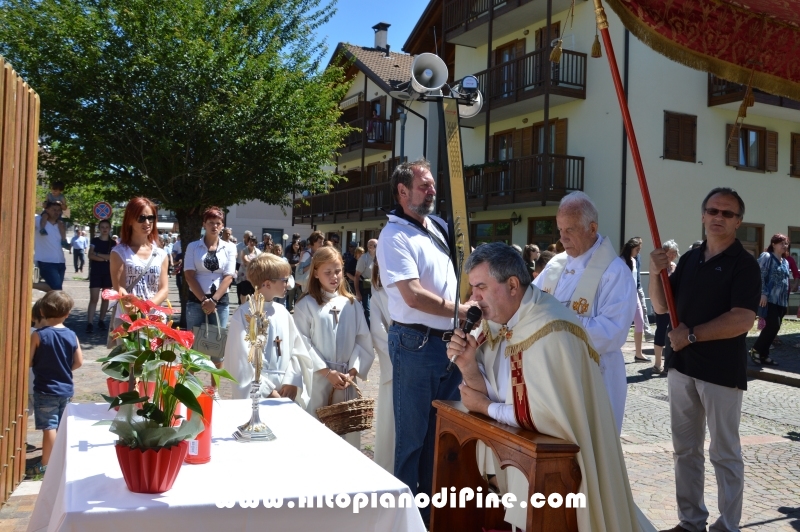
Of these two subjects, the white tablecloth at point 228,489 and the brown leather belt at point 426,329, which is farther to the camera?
the brown leather belt at point 426,329

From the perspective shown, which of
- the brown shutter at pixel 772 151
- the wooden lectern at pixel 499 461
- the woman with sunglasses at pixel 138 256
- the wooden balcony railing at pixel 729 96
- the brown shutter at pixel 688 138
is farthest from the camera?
the brown shutter at pixel 772 151

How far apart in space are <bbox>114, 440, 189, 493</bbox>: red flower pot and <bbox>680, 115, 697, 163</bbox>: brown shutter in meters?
21.0

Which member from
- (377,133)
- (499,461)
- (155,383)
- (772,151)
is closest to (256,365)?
(155,383)

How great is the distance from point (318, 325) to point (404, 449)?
1.19 meters

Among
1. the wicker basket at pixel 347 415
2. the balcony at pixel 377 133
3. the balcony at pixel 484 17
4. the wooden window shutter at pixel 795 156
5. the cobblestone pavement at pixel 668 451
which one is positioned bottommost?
the cobblestone pavement at pixel 668 451

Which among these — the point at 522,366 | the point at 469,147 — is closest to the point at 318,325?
the point at 522,366

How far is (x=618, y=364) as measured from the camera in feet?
13.6

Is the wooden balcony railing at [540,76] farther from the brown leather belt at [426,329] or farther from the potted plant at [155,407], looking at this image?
the potted plant at [155,407]

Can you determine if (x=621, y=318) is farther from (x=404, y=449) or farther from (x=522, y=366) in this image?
(x=404, y=449)

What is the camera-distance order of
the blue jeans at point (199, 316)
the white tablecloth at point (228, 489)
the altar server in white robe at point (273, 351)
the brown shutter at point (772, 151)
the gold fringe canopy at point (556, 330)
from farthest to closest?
the brown shutter at point (772, 151) → the blue jeans at point (199, 316) → the altar server in white robe at point (273, 351) → the gold fringe canopy at point (556, 330) → the white tablecloth at point (228, 489)

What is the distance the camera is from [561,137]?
21641 millimetres

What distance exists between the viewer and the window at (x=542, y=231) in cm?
2117

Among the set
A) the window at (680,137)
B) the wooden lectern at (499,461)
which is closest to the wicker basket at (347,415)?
the wooden lectern at (499,461)

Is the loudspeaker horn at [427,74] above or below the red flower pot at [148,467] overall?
above
